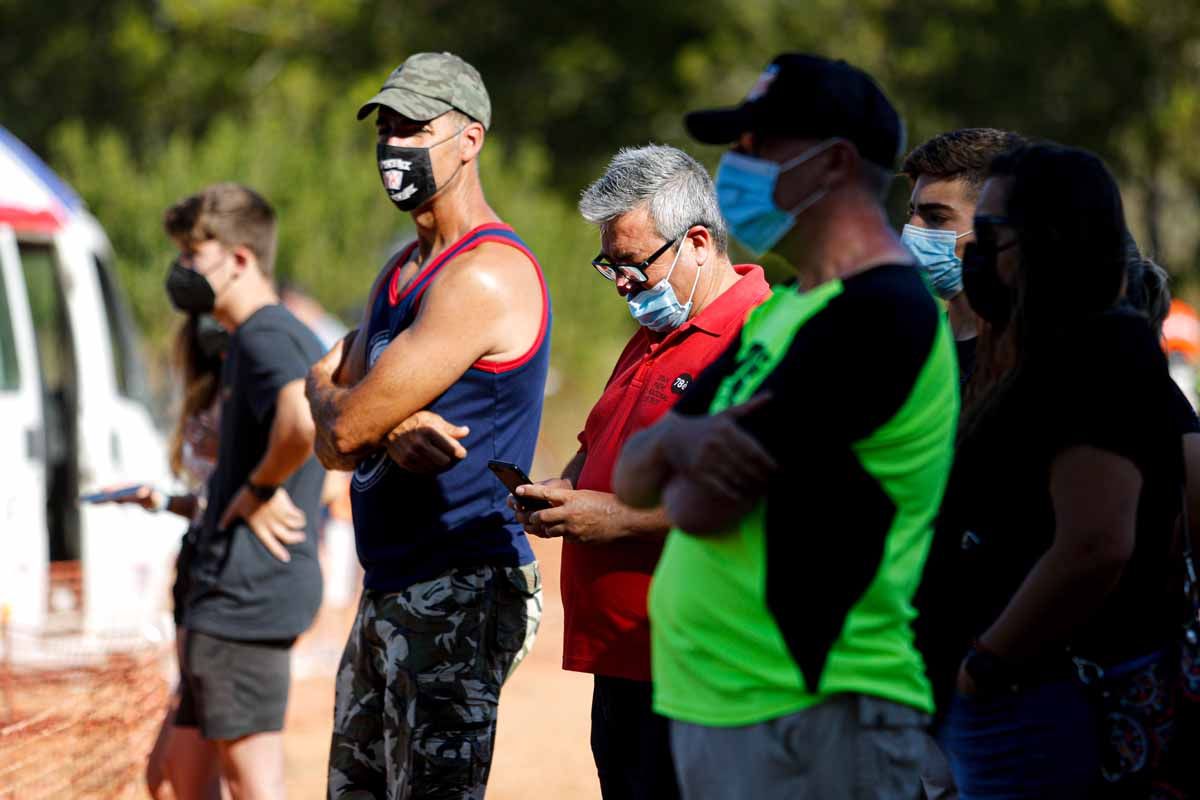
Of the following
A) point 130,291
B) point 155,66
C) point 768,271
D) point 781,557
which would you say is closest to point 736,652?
point 781,557

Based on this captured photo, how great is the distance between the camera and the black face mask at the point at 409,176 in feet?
12.6

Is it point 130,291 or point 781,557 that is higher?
point 130,291

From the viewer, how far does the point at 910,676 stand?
247cm

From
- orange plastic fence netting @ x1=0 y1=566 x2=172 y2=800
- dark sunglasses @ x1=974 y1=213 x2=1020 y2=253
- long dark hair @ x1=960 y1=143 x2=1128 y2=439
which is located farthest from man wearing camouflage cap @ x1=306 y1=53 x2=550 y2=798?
long dark hair @ x1=960 y1=143 x2=1128 y2=439

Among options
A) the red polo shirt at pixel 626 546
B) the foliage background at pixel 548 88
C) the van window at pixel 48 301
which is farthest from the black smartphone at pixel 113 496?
the foliage background at pixel 548 88

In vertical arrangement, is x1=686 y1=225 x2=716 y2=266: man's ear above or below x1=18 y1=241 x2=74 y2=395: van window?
below

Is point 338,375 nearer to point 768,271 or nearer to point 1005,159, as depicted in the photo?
point 1005,159

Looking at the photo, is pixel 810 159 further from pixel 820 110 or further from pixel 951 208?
pixel 951 208

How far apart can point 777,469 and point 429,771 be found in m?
1.54

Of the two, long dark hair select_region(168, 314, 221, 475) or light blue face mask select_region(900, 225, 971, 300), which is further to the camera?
long dark hair select_region(168, 314, 221, 475)

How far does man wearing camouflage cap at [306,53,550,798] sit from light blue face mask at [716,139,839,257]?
1113 millimetres

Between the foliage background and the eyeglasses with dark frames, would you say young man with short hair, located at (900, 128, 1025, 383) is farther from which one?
the foliage background

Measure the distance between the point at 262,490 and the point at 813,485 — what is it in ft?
8.33

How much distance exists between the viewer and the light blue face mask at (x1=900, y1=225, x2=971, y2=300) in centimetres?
350
